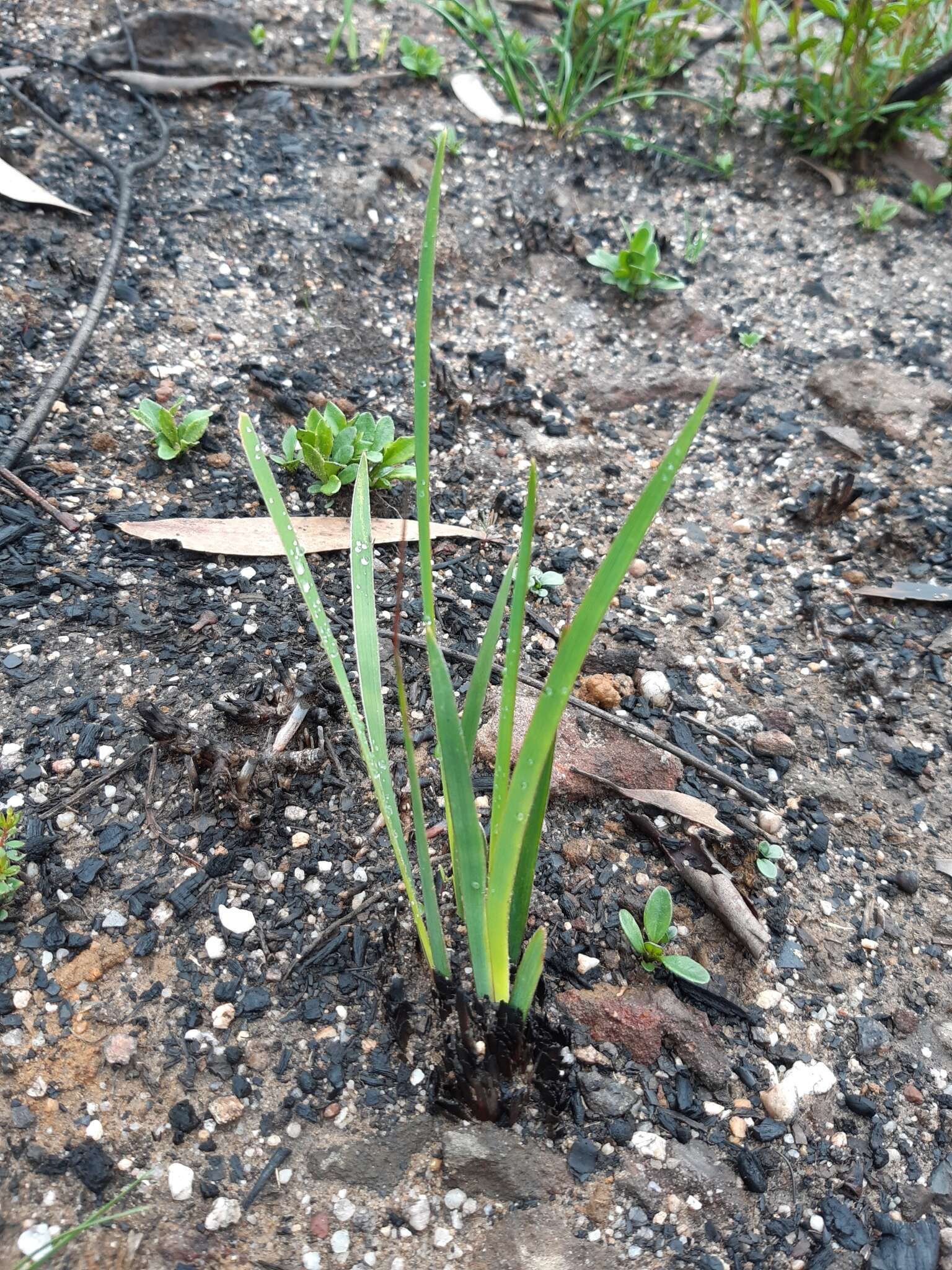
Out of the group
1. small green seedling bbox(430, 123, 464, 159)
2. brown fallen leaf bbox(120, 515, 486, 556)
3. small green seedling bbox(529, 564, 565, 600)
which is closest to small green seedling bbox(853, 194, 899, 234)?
small green seedling bbox(430, 123, 464, 159)

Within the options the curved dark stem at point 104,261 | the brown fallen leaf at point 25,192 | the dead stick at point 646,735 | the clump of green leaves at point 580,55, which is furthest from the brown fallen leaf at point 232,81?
the dead stick at point 646,735

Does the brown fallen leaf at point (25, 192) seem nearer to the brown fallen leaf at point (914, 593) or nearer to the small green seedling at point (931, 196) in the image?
the brown fallen leaf at point (914, 593)

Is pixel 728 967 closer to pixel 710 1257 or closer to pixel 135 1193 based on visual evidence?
pixel 710 1257

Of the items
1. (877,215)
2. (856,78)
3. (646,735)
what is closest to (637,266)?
(877,215)

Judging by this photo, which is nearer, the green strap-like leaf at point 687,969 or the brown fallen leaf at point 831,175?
the green strap-like leaf at point 687,969

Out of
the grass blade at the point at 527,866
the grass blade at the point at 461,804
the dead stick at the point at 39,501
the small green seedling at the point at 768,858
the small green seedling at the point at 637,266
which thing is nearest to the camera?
the grass blade at the point at 461,804

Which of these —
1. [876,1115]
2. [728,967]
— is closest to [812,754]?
[728,967]

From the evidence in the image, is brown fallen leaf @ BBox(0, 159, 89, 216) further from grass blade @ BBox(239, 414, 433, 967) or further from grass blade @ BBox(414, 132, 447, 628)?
grass blade @ BBox(414, 132, 447, 628)
